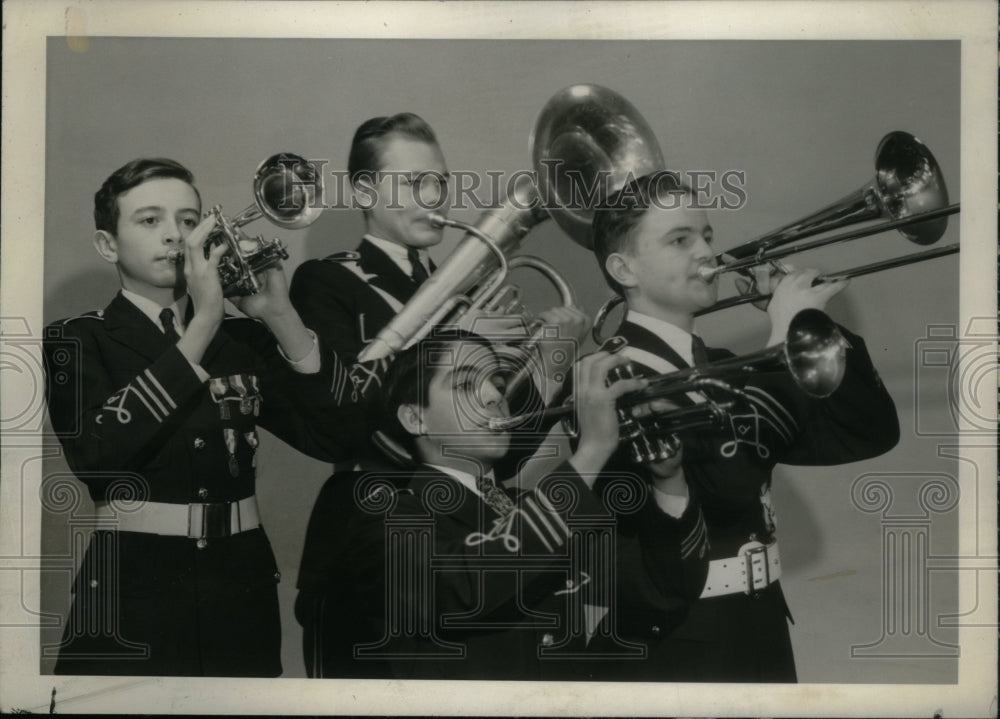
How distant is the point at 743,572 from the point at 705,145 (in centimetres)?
155

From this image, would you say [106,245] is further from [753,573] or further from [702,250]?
[753,573]

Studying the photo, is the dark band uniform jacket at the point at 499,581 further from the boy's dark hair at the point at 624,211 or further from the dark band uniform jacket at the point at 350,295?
the boy's dark hair at the point at 624,211

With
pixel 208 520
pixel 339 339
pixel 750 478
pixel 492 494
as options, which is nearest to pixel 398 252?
pixel 339 339

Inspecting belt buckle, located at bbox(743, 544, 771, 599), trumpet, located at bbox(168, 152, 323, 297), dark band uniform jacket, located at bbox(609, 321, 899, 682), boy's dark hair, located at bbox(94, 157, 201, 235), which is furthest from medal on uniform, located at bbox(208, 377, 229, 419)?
belt buckle, located at bbox(743, 544, 771, 599)

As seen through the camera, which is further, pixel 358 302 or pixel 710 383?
pixel 358 302

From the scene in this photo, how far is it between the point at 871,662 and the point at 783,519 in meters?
0.65

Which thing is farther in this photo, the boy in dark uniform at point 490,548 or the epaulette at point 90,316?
the epaulette at point 90,316

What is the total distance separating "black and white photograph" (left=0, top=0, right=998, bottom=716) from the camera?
409 centimetres

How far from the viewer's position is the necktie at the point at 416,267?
4.11 m

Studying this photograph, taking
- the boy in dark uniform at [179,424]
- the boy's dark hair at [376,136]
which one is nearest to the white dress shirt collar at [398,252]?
the boy's dark hair at [376,136]

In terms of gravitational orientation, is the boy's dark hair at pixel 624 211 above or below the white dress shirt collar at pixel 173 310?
above

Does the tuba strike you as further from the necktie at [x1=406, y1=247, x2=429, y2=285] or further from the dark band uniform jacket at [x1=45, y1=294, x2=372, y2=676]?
the dark band uniform jacket at [x1=45, y1=294, x2=372, y2=676]

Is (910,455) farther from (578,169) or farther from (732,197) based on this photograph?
(578,169)

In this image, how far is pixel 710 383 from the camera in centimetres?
403
